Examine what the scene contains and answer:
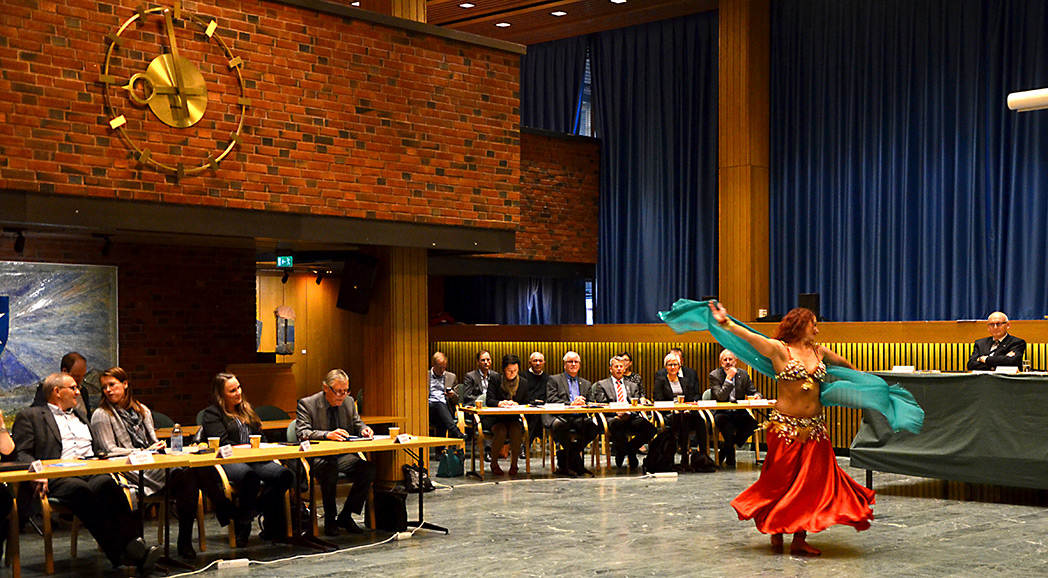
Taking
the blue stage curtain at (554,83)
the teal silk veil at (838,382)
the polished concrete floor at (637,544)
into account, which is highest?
the blue stage curtain at (554,83)

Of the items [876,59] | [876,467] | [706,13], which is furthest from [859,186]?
[876,467]

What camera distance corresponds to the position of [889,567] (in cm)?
711

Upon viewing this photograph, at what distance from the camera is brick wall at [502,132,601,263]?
17281mm

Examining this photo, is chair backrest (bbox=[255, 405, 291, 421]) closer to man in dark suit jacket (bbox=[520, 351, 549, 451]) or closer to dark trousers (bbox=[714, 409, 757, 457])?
man in dark suit jacket (bbox=[520, 351, 549, 451])

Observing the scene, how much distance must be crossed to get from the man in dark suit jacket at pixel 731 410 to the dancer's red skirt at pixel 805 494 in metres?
5.18

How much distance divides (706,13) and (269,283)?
8.31 meters

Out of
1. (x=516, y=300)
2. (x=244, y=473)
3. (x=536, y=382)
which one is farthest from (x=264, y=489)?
(x=516, y=300)

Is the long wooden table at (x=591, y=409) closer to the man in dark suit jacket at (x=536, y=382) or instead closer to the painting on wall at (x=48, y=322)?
A: the man in dark suit jacket at (x=536, y=382)

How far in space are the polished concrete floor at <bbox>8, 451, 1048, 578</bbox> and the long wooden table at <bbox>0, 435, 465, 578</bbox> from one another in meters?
0.62

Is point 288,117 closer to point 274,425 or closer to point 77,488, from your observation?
point 274,425

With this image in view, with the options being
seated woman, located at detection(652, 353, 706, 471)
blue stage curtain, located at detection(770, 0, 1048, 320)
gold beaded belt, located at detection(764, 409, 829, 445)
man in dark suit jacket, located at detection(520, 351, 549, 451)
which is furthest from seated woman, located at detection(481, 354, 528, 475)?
blue stage curtain, located at detection(770, 0, 1048, 320)

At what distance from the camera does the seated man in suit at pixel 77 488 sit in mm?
7098

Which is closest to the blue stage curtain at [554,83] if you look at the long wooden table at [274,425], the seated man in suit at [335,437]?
the long wooden table at [274,425]

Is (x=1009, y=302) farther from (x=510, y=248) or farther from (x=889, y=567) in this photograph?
(x=889, y=567)
